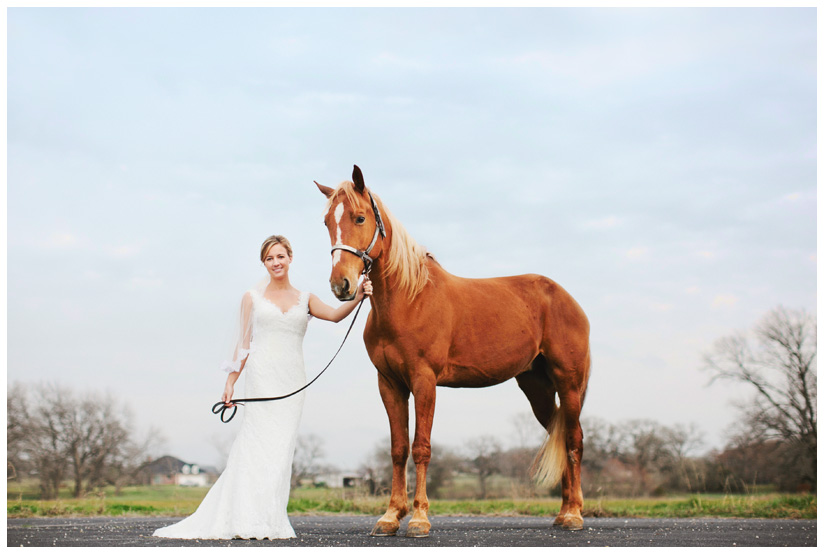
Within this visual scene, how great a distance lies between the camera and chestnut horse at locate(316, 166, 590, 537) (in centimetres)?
547

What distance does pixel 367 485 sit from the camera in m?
9.72

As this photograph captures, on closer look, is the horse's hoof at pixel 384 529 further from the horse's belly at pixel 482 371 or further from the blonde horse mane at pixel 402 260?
the blonde horse mane at pixel 402 260

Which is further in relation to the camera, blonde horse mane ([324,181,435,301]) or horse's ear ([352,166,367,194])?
blonde horse mane ([324,181,435,301])

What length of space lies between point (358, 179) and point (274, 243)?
1196mm

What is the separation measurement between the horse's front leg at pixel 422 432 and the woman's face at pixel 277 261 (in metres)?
1.63

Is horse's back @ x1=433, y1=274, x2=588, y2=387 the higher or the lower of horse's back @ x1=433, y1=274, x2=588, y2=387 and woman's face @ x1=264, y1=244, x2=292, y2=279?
the lower

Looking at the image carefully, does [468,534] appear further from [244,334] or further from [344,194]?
[344,194]

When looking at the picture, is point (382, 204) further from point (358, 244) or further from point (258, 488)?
point (258, 488)

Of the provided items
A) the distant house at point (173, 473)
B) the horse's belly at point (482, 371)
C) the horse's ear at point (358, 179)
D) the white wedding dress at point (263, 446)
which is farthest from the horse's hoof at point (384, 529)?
the distant house at point (173, 473)

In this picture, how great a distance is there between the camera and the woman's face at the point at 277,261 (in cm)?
620

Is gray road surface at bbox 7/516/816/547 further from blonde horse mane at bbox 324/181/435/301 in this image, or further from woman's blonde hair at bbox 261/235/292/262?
woman's blonde hair at bbox 261/235/292/262

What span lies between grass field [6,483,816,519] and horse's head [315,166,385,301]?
4.71 meters

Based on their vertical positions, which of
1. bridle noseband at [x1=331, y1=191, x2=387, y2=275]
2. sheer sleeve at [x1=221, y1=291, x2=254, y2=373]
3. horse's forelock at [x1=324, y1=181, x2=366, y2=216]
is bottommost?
sheer sleeve at [x1=221, y1=291, x2=254, y2=373]

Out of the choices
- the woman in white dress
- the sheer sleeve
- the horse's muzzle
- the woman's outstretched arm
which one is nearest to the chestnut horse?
the horse's muzzle
